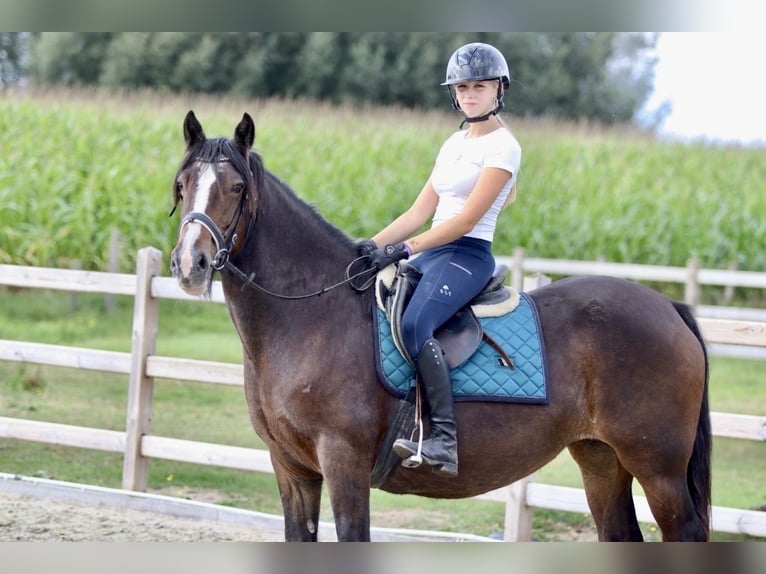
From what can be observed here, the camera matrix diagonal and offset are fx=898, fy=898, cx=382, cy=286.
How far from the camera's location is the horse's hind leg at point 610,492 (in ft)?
13.3

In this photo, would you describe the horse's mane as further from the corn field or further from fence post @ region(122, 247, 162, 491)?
the corn field

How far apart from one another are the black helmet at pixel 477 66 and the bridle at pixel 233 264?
2.76 ft

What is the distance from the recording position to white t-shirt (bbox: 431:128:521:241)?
3.62m

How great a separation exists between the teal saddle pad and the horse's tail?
2.46 feet

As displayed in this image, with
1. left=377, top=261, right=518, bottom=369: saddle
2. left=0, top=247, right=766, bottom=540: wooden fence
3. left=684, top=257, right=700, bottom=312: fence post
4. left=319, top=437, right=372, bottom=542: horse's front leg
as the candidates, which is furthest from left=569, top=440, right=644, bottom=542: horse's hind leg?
left=684, top=257, right=700, bottom=312: fence post

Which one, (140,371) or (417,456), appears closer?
(417,456)

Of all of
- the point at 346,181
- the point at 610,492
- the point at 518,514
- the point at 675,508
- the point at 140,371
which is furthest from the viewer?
the point at 346,181

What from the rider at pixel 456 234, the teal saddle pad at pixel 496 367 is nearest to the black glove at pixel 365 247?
the rider at pixel 456 234

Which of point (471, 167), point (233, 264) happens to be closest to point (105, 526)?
point (233, 264)

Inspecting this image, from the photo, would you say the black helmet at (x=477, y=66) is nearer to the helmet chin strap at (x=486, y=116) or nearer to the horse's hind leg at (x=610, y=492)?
the helmet chin strap at (x=486, y=116)

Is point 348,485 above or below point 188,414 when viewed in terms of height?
above

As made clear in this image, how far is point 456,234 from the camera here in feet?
11.8

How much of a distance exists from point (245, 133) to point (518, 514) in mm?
2973

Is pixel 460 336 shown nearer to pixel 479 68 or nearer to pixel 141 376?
pixel 479 68
